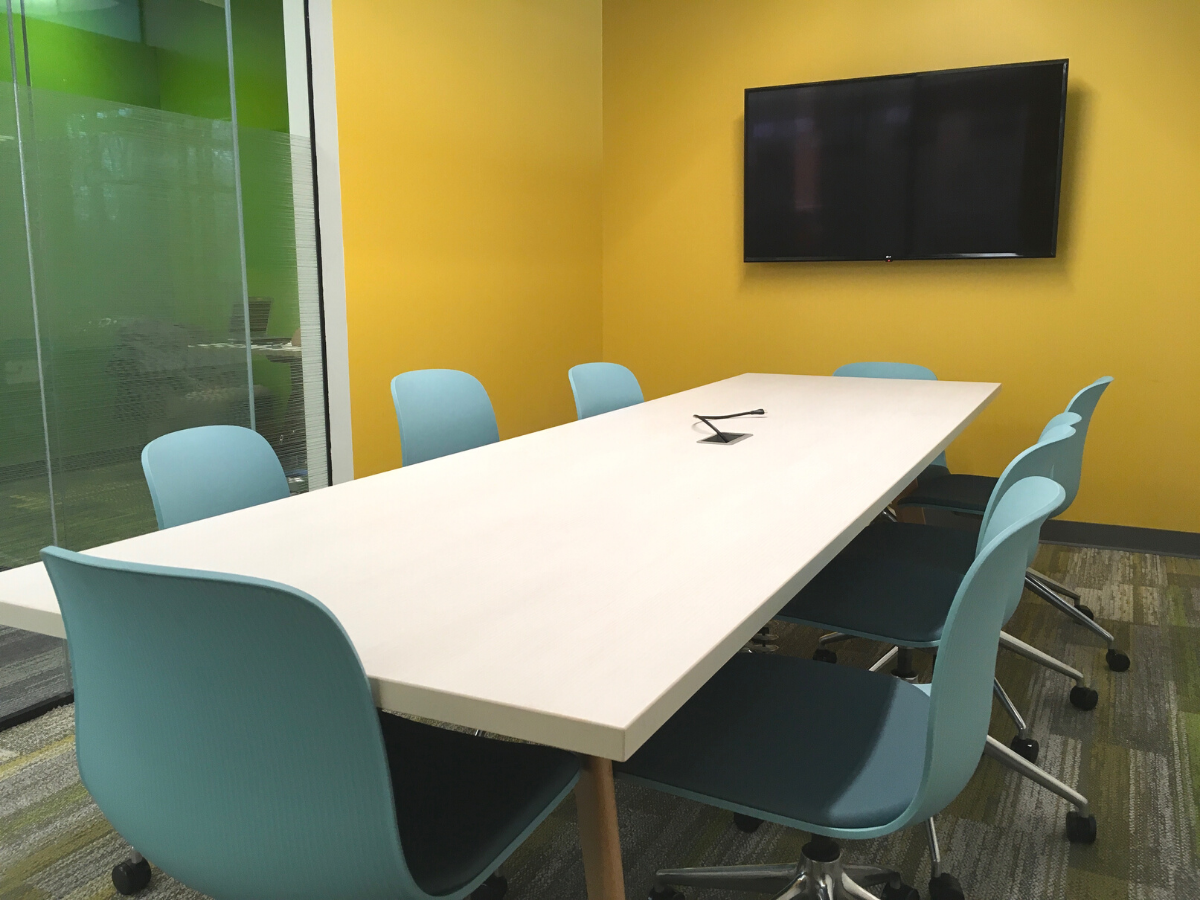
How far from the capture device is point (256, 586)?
924 millimetres

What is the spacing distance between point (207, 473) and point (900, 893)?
1694 mm

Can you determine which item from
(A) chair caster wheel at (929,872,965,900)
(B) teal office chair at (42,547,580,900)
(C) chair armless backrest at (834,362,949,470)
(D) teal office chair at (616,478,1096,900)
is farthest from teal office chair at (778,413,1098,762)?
(C) chair armless backrest at (834,362,949,470)

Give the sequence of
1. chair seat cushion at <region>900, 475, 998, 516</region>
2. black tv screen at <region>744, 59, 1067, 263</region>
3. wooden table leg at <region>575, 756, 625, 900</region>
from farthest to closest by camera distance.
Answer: black tv screen at <region>744, 59, 1067, 263</region> < chair seat cushion at <region>900, 475, 998, 516</region> < wooden table leg at <region>575, 756, 625, 900</region>

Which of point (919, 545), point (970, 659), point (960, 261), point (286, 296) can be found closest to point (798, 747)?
point (970, 659)

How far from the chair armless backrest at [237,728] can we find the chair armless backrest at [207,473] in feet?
2.92

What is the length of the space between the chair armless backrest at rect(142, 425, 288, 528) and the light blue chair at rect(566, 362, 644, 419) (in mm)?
1416

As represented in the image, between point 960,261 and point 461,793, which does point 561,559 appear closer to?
point 461,793

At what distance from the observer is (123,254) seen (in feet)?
9.52

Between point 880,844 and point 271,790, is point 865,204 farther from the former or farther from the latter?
point 271,790

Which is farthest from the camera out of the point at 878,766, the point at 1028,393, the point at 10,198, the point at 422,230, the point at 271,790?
the point at 1028,393

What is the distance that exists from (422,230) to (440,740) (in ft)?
10.4

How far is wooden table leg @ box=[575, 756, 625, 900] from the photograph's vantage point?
1.33m

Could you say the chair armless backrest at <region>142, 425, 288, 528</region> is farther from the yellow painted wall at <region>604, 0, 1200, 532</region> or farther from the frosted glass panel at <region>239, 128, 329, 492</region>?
the yellow painted wall at <region>604, 0, 1200, 532</region>

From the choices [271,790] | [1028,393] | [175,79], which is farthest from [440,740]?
[1028,393]
